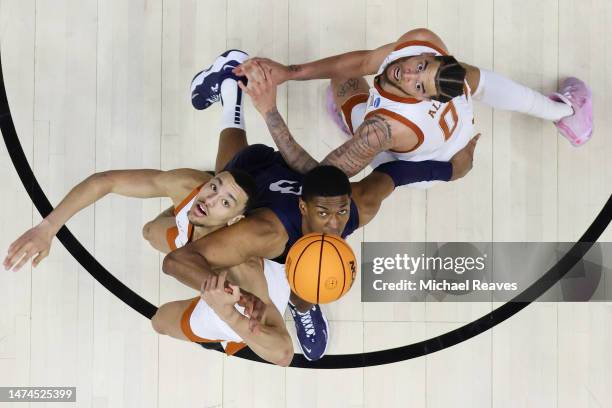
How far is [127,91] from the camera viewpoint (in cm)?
331

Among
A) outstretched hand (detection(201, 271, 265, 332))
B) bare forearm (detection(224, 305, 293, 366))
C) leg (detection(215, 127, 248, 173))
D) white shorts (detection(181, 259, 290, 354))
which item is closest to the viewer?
outstretched hand (detection(201, 271, 265, 332))

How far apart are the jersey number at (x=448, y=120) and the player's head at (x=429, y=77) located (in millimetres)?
110

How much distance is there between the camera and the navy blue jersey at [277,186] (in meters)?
2.38

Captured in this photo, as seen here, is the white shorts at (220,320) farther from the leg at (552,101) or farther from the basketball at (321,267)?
the leg at (552,101)

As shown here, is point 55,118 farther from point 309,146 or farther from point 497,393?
point 497,393

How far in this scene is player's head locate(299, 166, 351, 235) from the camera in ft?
A: 7.32

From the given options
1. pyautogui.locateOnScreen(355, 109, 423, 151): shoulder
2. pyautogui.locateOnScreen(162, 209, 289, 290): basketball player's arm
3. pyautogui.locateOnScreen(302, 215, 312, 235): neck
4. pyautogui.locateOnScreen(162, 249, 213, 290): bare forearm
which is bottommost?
pyautogui.locateOnScreen(162, 249, 213, 290): bare forearm

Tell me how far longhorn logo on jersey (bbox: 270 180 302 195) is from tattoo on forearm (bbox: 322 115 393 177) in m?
0.19

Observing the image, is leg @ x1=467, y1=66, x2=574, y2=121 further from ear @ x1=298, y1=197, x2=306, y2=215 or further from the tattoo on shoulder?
ear @ x1=298, y1=197, x2=306, y2=215

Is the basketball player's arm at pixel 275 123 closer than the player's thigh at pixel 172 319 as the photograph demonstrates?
Yes

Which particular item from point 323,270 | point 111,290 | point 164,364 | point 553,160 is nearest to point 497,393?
point 553,160

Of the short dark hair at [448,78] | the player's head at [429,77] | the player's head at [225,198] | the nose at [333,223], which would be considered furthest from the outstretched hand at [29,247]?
the short dark hair at [448,78]

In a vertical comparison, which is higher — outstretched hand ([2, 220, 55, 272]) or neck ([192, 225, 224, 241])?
neck ([192, 225, 224, 241])

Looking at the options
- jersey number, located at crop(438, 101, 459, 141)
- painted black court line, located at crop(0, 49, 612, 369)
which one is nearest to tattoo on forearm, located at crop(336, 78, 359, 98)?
jersey number, located at crop(438, 101, 459, 141)
